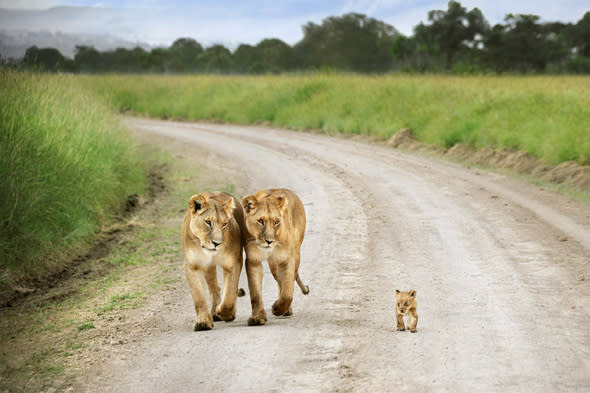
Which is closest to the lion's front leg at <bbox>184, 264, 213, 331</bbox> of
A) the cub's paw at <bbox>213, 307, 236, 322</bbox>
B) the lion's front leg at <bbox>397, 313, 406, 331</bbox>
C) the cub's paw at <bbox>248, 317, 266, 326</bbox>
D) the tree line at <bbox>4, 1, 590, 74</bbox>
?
the cub's paw at <bbox>213, 307, 236, 322</bbox>

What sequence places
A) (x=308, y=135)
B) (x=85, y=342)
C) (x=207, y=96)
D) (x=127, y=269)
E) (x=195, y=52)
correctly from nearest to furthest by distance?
(x=85, y=342) < (x=127, y=269) < (x=308, y=135) < (x=207, y=96) < (x=195, y=52)

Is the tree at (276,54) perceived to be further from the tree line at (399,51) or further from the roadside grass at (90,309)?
the roadside grass at (90,309)

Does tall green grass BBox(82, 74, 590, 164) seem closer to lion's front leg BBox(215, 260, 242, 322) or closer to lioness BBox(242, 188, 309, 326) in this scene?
lioness BBox(242, 188, 309, 326)

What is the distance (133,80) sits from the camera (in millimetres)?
42938

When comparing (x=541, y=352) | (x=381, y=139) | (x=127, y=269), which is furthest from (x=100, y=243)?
(x=381, y=139)

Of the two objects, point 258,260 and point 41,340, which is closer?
point 258,260

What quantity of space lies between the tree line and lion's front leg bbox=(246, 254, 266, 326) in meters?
29.7

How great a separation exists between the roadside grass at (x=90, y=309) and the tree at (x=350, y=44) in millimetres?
60822

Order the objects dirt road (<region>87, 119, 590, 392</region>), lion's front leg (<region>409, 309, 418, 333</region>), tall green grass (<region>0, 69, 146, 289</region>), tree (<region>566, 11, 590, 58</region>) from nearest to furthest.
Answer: dirt road (<region>87, 119, 590, 392</region>) < lion's front leg (<region>409, 309, 418, 333</region>) < tall green grass (<region>0, 69, 146, 289</region>) < tree (<region>566, 11, 590, 58</region>)

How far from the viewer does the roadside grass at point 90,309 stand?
6.34 metres

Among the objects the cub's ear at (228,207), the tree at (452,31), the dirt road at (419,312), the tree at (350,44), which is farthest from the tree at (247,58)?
the cub's ear at (228,207)

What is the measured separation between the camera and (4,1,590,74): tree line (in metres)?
54.8

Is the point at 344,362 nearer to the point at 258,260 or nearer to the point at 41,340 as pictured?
the point at 258,260

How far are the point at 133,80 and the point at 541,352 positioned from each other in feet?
129
